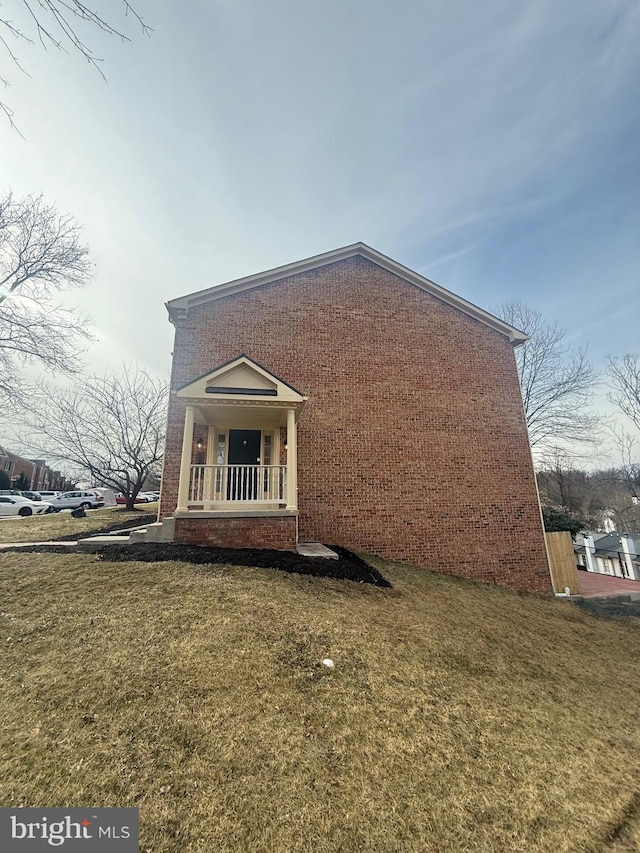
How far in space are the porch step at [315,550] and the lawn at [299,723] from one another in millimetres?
1877

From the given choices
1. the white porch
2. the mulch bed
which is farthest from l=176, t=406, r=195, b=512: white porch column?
the mulch bed

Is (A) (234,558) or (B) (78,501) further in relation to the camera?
(B) (78,501)

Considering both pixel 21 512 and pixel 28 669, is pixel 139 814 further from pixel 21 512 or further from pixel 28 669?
pixel 21 512

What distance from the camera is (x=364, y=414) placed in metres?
9.63

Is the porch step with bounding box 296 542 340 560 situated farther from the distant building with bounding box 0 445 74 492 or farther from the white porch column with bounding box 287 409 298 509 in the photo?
the distant building with bounding box 0 445 74 492

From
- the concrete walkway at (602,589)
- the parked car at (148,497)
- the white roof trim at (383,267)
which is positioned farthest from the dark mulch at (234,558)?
the parked car at (148,497)

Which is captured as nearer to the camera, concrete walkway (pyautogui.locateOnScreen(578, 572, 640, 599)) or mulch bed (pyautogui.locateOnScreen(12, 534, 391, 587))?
mulch bed (pyautogui.locateOnScreen(12, 534, 391, 587))

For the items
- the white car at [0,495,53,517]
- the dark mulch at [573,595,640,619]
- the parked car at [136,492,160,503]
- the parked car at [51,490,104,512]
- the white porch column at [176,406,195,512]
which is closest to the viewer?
the white porch column at [176,406,195,512]

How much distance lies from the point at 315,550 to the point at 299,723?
4835 millimetres

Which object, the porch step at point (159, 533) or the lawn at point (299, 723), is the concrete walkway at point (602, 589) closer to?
the lawn at point (299, 723)

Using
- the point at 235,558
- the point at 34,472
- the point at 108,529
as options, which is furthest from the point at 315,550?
the point at 34,472

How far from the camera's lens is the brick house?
27.9ft

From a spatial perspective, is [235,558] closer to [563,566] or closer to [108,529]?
[108,529]

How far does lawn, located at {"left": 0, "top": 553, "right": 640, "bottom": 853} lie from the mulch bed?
868 mm
